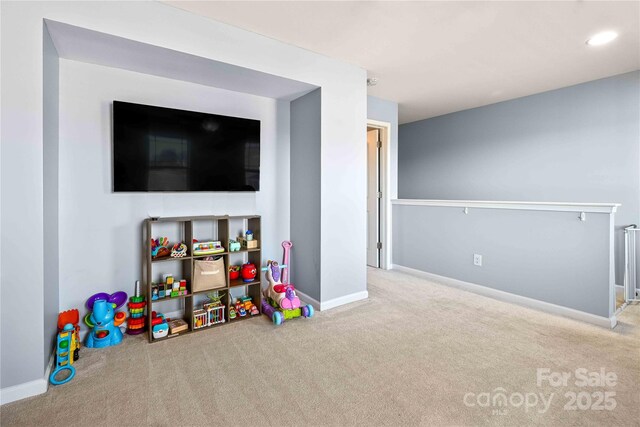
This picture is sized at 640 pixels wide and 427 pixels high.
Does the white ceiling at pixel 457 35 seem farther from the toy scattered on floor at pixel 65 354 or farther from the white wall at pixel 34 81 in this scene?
the toy scattered on floor at pixel 65 354

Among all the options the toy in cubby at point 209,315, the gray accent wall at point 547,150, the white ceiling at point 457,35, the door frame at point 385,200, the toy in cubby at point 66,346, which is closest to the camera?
the toy in cubby at point 66,346

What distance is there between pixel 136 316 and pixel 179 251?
A: 61 centimetres

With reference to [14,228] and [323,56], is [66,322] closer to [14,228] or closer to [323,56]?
[14,228]

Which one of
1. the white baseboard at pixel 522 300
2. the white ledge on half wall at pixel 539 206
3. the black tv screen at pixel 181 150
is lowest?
the white baseboard at pixel 522 300

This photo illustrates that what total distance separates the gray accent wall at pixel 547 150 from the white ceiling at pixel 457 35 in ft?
1.04

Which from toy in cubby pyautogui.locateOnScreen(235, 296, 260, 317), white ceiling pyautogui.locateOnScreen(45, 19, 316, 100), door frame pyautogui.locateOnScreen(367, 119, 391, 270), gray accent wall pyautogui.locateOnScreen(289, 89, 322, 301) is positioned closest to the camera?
white ceiling pyautogui.locateOnScreen(45, 19, 316, 100)

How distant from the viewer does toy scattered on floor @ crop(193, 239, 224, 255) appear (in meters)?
2.61

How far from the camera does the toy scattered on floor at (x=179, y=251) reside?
249 centimetres

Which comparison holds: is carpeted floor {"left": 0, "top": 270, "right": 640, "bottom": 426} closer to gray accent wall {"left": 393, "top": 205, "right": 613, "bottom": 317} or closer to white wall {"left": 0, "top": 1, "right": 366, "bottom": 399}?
gray accent wall {"left": 393, "top": 205, "right": 613, "bottom": 317}

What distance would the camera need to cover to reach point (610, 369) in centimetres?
202

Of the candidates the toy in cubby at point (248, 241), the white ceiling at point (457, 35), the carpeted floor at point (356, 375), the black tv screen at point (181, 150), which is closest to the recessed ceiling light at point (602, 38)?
the white ceiling at point (457, 35)

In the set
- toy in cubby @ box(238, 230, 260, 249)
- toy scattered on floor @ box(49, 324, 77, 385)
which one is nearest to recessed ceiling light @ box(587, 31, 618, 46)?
toy in cubby @ box(238, 230, 260, 249)

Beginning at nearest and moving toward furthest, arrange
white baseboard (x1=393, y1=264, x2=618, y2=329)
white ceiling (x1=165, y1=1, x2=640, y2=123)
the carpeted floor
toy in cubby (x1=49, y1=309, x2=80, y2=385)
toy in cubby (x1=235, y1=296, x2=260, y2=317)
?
1. the carpeted floor
2. toy in cubby (x1=49, y1=309, x2=80, y2=385)
3. white ceiling (x1=165, y1=1, x2=640, y2=123)
4. white baseboard (x1=393, y1=264, x2=618, y2=329)
5. toy in cubby (x1=235, y1=296, x2=260, y2=317)

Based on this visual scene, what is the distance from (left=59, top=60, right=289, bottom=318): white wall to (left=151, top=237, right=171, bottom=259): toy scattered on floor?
0.55 ft
